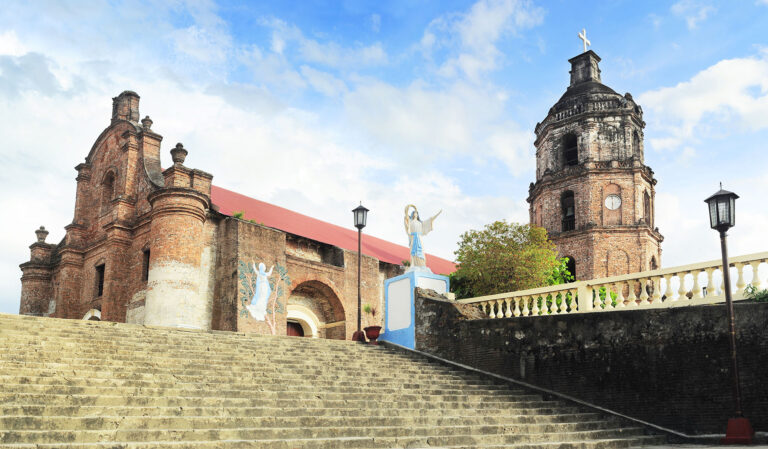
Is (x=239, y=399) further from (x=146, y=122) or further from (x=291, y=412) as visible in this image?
(x=146, y=122)

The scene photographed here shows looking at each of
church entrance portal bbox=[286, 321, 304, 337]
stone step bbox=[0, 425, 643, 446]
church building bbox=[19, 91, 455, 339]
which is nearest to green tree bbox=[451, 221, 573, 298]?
church building bbox=[19, 91, 455, 339]

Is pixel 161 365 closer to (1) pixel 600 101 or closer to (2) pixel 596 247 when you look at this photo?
(2) pixel 596 247

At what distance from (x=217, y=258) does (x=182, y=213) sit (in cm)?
218

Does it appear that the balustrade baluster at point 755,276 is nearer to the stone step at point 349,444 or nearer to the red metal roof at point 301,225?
the stone step at point 349,444

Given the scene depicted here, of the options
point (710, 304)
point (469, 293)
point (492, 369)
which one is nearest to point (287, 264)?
point (469, 293)

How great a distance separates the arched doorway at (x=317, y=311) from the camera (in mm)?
22312

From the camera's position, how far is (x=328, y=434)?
769 centimetres

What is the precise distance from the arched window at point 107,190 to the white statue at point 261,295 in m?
6.86

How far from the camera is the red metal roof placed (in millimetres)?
22422

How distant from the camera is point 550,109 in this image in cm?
3005

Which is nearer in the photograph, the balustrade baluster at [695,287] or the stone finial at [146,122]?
the balustrade baluster at [695,287]

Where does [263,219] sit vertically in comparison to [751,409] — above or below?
above

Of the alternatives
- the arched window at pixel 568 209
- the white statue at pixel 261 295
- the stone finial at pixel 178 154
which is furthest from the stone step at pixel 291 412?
the arched window at pixel 568 209

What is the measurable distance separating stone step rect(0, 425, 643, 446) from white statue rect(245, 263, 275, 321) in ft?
38.2
